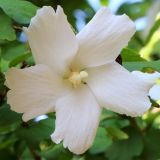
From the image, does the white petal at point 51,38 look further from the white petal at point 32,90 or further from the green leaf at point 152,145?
the green leaf at point 152,145

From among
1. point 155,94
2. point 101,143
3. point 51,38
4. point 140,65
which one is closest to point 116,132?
point 101,143

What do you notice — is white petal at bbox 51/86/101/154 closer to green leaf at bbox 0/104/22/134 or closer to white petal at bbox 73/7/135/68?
white petal at bbox 73/7/135/68

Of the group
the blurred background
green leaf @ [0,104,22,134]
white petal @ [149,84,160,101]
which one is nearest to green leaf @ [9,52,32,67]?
the blurred background

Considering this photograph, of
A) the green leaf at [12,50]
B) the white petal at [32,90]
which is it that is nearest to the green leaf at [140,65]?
the white petal at [32,90]

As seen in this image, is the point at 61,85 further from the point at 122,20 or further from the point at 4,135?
the point at 4,135

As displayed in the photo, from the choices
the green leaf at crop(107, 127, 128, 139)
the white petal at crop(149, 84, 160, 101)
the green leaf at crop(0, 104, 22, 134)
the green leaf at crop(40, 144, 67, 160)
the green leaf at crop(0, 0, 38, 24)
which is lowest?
the green leaf at crop(40, 144, 67, 160)

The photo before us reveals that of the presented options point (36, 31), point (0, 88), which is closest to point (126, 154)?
point (0, 88)
